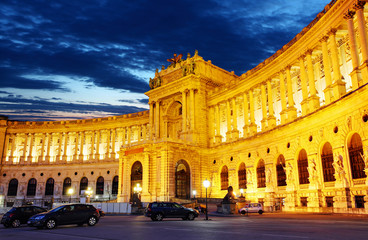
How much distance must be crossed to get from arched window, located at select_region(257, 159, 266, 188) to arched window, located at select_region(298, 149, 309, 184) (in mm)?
6976

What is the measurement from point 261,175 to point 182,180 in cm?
1310

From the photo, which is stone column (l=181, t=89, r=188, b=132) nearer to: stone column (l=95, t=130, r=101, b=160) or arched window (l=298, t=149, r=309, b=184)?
arched window (l=298, t=149, r=309, b=184)

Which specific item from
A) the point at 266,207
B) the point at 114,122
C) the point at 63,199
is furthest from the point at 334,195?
the point at 63,199

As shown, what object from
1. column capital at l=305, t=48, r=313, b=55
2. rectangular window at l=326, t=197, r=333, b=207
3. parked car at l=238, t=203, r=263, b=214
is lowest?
parked car at l=238, t=203, r=263, b=214

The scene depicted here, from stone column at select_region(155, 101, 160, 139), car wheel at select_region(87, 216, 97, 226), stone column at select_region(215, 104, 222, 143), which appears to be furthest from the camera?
stone column at select_region(155, 101, 160, 139)

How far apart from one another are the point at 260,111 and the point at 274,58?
9062mm

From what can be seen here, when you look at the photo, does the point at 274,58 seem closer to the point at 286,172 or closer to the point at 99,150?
the point at 286,172

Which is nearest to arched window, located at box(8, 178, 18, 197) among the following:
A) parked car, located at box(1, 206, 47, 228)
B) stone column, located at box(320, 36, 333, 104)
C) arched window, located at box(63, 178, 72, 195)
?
arched window, located at box(63, 178, 72, 195)

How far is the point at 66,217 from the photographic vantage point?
20.8 m

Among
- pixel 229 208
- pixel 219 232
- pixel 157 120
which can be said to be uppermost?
pixel 157 120

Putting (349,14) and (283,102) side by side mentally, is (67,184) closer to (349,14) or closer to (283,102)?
(283,102)

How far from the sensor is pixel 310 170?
104 feet

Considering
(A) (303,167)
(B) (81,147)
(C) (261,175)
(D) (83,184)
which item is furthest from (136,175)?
(B) (81,147)

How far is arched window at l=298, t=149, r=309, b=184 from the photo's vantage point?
3364 cm
